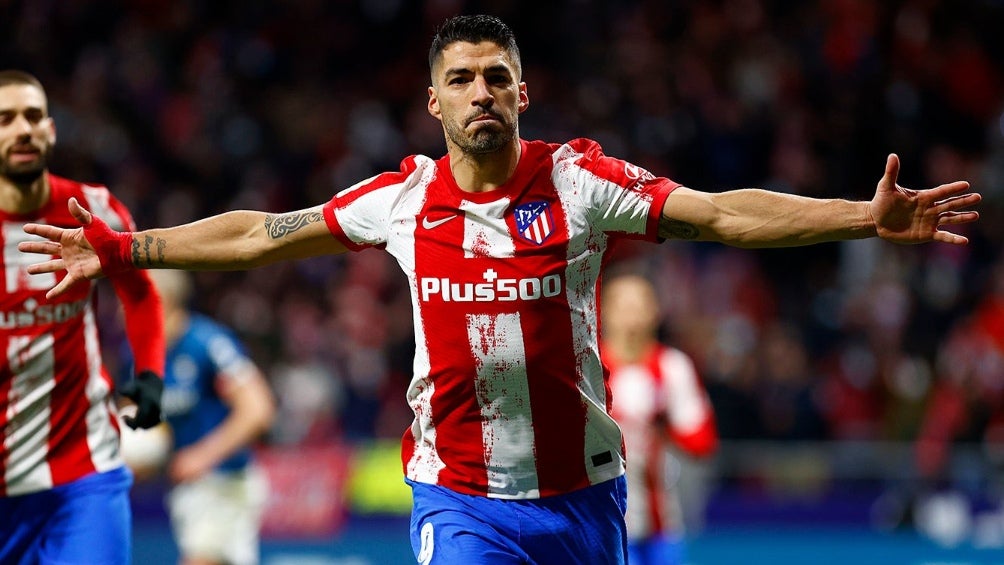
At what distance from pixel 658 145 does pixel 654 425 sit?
7.85m

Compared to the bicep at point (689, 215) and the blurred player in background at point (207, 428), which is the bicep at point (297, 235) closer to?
the bicep at point (689, 215)

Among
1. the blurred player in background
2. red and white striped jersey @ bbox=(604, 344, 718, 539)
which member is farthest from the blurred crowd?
red and white striped jersey @ bbox=(604, 344, 718, 539)

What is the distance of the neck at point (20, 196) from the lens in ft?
18.8

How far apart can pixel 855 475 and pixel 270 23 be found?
9405 mm

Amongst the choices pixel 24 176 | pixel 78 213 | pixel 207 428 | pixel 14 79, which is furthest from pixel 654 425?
pixel 78 213

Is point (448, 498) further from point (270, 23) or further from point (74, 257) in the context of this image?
point (270, 23)

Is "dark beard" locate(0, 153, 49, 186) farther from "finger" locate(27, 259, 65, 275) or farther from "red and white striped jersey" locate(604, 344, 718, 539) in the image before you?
"red and white striped jersey" locate(604, 344, 718, 539)

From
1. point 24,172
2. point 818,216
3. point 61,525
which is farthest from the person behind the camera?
point 24,172

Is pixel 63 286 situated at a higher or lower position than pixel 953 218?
higher

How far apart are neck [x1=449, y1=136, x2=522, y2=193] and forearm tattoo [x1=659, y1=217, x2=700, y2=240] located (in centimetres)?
58

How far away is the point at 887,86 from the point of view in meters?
15.9

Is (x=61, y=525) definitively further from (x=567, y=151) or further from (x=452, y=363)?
(x=567, y=151)

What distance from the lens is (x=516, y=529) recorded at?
4.81 m

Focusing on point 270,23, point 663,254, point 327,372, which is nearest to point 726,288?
point 663,254
